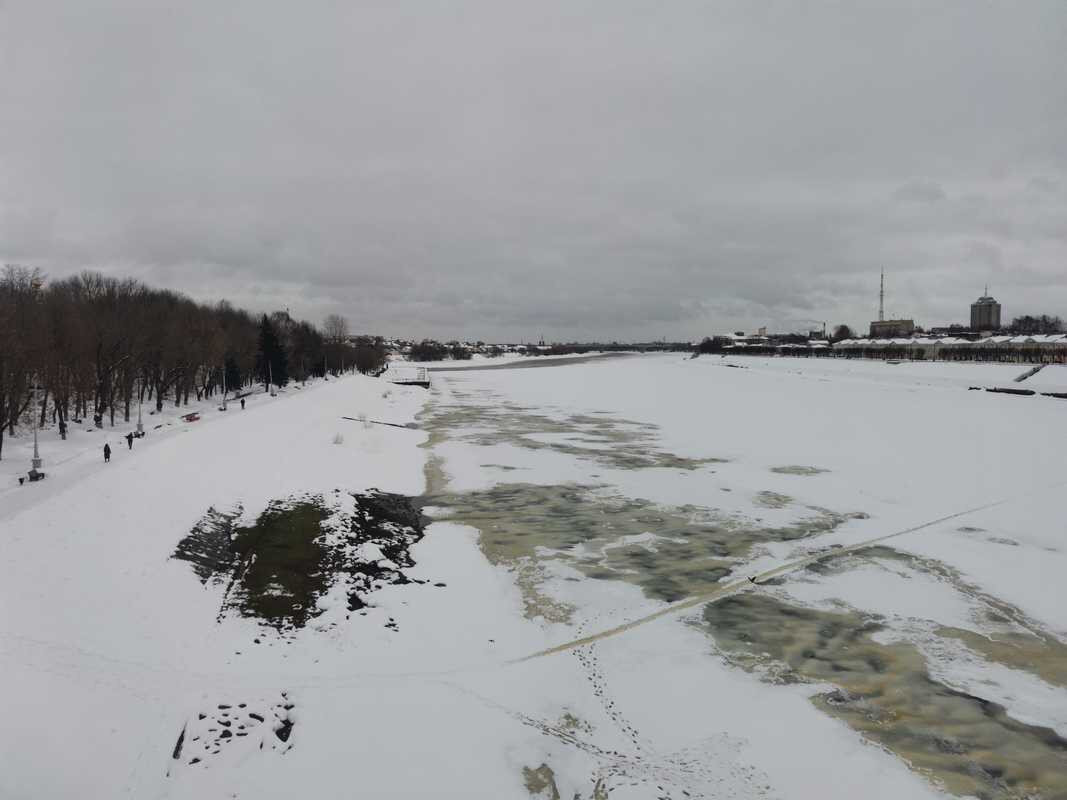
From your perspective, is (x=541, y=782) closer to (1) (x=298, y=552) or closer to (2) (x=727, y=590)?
(2) (x=727, y=590)

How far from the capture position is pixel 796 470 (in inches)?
1152

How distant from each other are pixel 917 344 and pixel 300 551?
135994 mm

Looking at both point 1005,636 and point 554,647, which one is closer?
point 554,647

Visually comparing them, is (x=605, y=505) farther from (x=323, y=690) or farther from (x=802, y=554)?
(x=323, y=690)

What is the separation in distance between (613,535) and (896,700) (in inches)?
383

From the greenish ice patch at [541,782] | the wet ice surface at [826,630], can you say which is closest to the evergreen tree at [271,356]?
the wet ice surface at [826,630]

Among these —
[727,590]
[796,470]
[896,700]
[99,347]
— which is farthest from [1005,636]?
[99,347]

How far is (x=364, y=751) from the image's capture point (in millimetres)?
9242

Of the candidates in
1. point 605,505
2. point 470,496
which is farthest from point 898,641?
point 470,496

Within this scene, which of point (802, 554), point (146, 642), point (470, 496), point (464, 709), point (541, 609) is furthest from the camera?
point (470, 496)

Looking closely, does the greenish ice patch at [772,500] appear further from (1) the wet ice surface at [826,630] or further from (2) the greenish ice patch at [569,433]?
(2) the greenish ice patch at [569,433]

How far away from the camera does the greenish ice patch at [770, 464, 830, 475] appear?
28.6 metres

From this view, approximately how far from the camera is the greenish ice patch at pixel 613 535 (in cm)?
1608

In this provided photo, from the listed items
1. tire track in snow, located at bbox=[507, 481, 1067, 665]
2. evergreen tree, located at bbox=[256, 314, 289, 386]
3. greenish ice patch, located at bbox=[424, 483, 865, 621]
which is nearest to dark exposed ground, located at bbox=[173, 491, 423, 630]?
greenish ice patch, located at bbox=[424, 483, 865, 621]
